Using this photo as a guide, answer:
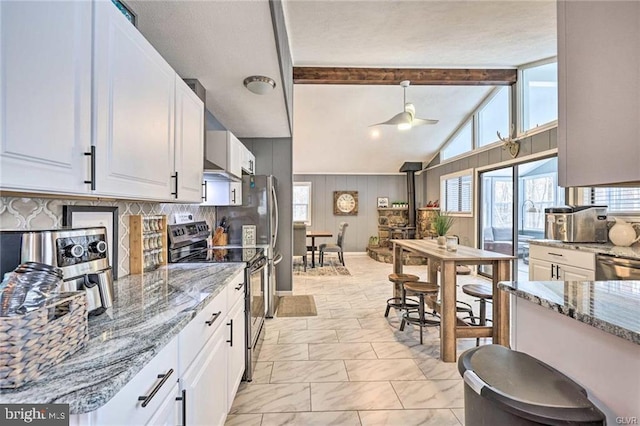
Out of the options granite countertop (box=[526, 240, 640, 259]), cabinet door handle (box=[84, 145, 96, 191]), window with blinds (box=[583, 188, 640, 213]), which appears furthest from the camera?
window with blinds (box=[583, 188, 640, 213])

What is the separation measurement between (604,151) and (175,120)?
6.22ft

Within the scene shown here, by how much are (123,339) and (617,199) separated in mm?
4631

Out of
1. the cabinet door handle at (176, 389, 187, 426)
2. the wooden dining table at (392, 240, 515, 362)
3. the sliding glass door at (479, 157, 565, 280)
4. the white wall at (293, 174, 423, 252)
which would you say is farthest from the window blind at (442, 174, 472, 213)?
the cabinet door handle at (176, 389, 187, 426)

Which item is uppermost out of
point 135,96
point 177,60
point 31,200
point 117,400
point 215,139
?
point 177,60

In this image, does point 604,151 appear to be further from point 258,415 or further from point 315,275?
point 315,275

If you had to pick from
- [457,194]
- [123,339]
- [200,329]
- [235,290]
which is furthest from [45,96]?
[457,194]

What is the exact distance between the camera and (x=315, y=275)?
6180mm

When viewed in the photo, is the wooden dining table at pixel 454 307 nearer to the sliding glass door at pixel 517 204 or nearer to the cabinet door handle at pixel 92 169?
the sliding glass door at pixel 517 204

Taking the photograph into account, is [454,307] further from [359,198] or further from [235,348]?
[359,198]

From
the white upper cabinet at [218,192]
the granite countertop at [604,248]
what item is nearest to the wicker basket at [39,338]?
the white upper cabinet at [218,192]

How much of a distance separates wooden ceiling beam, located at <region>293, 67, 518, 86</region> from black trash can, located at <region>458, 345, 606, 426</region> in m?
4.27

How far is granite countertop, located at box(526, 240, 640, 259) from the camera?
2.59 meters

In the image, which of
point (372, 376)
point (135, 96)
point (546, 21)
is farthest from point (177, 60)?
point (546, 21)

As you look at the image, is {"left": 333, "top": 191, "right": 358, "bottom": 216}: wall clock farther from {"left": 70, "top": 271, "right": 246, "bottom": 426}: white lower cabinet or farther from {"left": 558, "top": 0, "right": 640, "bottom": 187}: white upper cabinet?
{"left": 558, "top": 0, "right": 640, "bottom": 187}: white upper cabinet
